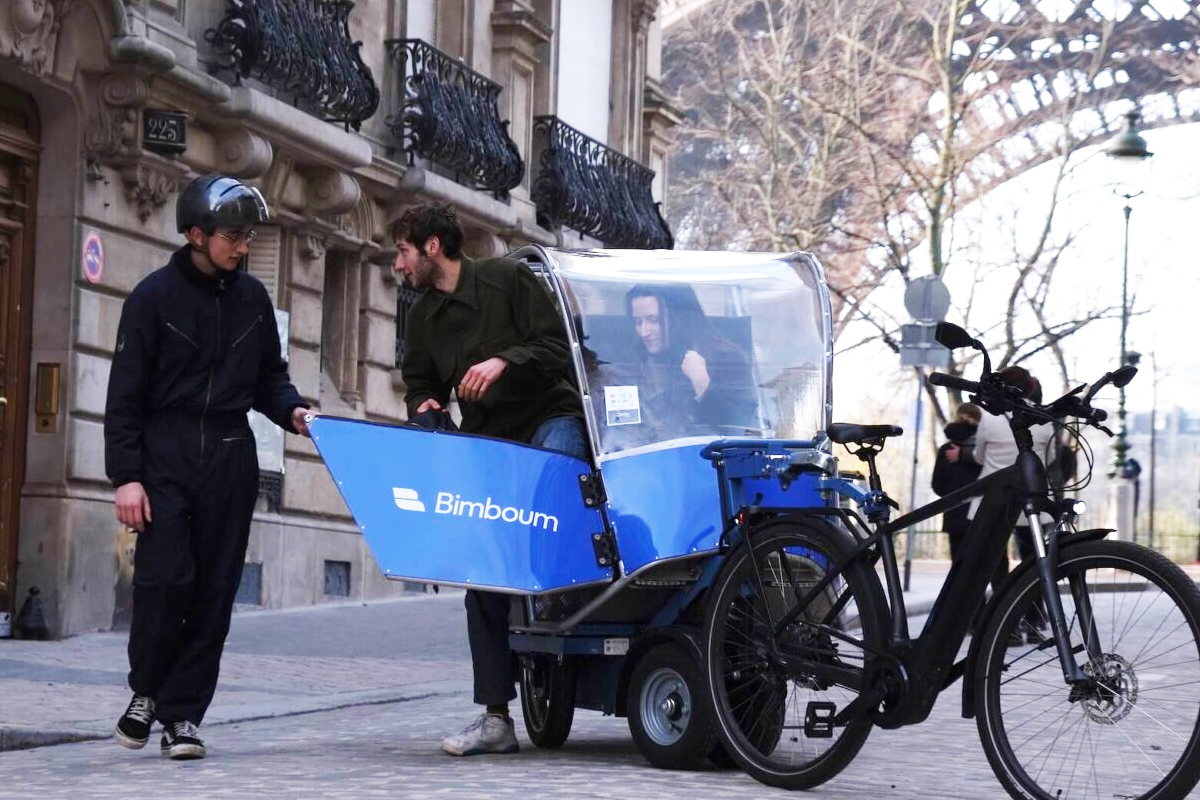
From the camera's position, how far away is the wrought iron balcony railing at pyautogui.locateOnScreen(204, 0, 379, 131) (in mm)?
15141

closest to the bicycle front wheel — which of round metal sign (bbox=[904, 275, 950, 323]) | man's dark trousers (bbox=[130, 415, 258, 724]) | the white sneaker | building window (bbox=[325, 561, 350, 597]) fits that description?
the white sneaker

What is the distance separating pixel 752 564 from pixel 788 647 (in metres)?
0.26

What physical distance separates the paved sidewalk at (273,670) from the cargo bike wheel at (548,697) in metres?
1.16

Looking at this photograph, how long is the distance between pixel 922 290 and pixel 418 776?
568 inches

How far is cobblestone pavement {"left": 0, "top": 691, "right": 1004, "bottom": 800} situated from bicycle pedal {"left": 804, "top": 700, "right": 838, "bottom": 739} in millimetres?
170

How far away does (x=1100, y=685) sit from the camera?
18.3 feet

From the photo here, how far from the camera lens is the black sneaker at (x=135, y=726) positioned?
7.16m

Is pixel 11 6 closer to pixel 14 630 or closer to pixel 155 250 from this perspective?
pixel 155 250

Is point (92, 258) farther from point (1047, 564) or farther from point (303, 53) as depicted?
point (1047, 564)

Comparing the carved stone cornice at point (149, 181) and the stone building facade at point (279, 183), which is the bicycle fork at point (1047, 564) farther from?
the carved stone cornice at point (149, 181)

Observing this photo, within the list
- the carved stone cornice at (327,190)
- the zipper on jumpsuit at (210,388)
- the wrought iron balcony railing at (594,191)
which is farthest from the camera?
the wrought iron balcony railing at (594,191)

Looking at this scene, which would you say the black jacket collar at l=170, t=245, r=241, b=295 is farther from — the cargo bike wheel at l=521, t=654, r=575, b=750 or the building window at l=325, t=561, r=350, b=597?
the building window at l=325, t=561, r=350, b=597

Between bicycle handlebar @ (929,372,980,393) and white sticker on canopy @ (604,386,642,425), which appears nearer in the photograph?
bicycle handlebar @ (929,372,980,393)

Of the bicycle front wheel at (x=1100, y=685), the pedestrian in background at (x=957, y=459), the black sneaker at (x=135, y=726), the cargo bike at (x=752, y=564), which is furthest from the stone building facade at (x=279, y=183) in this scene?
the bicycle front wheel at (x=1100, y=685)
